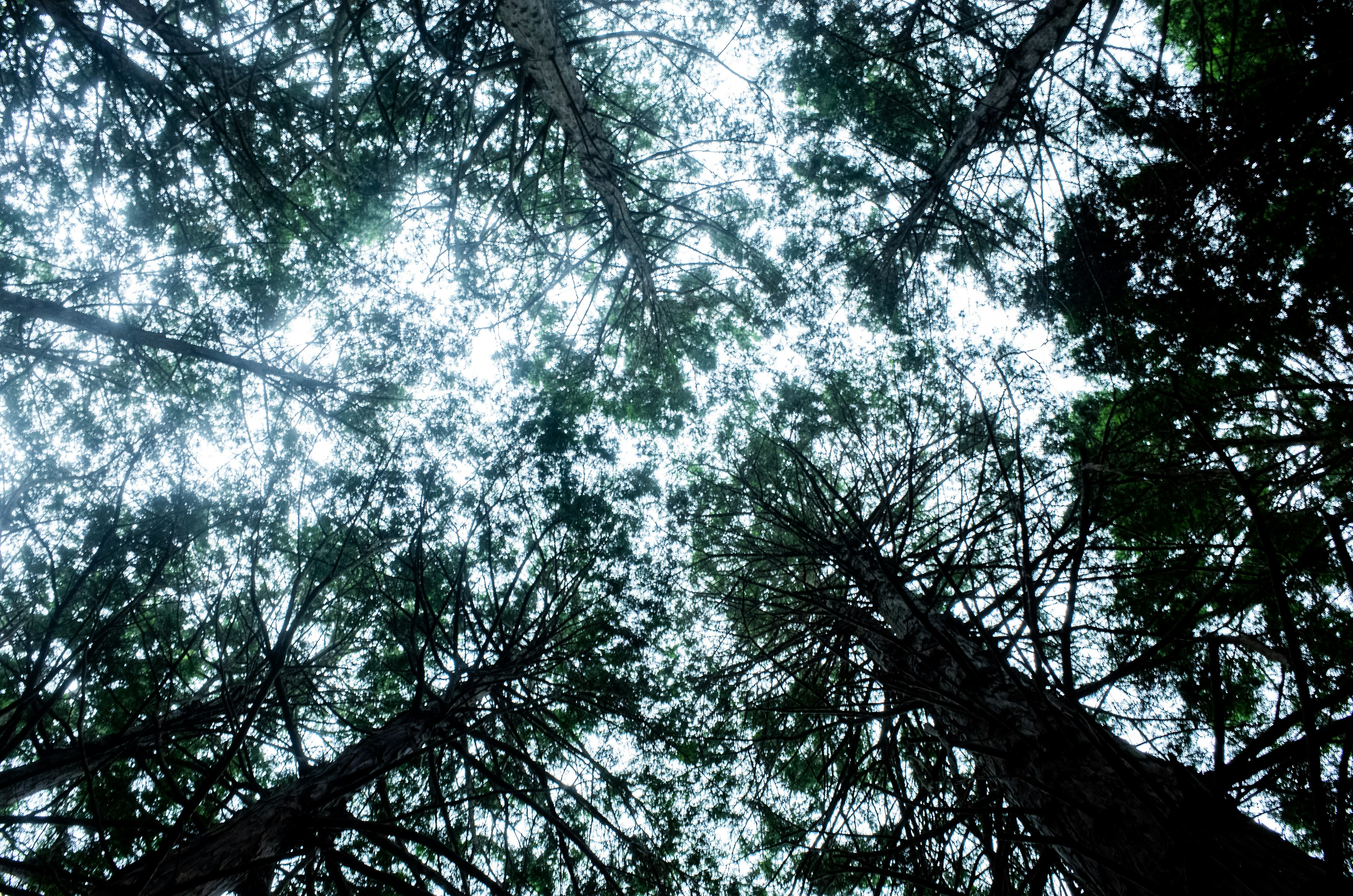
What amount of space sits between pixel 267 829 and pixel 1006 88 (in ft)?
22.7

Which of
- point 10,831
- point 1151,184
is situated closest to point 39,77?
point 10,831

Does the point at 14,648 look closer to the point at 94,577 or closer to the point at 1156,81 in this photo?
the point at 94,577

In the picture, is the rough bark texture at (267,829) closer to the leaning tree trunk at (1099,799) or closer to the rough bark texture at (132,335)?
the leaning tree trunk at (1099,799)

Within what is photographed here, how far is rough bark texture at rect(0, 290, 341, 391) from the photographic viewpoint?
4.93 metres

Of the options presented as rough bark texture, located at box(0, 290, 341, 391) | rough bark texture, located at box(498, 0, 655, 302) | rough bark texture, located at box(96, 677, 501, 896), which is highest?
rough bark texture, located at box(498, 0, 655, 302)

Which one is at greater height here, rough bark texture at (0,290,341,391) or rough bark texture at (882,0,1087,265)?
rough bark texture at (0,290,341,391)

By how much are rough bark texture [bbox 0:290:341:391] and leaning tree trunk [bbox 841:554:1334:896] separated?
6.00 metres

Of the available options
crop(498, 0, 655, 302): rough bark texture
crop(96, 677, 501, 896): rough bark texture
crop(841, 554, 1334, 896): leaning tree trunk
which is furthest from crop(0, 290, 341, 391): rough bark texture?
crop(841, 554, 1334, 896): leaning tree trunk

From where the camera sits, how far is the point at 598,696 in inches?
208

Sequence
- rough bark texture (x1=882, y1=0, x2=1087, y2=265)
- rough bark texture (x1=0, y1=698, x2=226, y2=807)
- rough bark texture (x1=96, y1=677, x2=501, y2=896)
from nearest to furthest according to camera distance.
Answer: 1. rough bark texture (x1=96, y1=677, x2=501, y2=896)
2. rough bark texture (x1=0, y1=698, x2=226, y2=807)
3. rough bark texture (x1=882, y1=0, x2=1087, y2=265)

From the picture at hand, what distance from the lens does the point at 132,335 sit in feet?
17.5

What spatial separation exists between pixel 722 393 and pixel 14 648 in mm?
6863

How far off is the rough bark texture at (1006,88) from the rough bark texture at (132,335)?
6.25 m

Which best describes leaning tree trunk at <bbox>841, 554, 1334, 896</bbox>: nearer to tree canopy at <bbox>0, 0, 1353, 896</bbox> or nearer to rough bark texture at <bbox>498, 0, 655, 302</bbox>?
tree canopy at <bbox>0, 0, 1353, 896</bbox>
